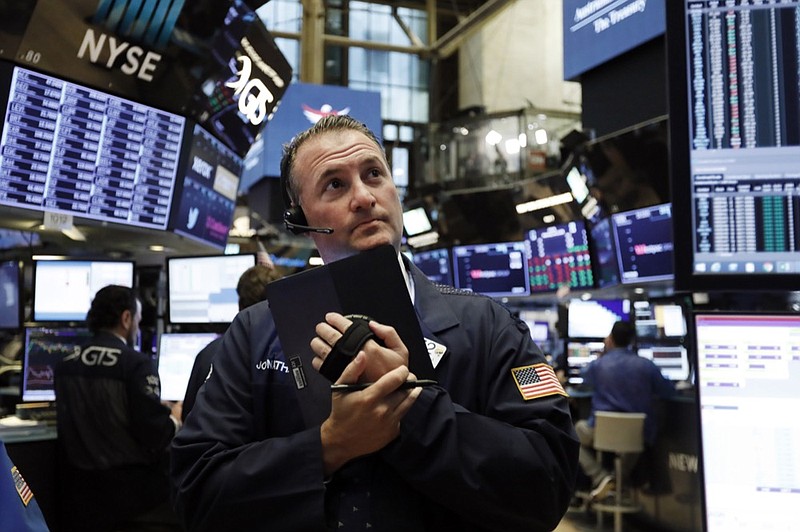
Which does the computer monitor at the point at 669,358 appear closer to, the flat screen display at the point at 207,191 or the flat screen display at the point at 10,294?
the flat screen display at the point at 207,191

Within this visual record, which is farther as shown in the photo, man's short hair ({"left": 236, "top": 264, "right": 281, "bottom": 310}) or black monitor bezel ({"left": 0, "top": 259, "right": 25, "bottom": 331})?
black monitor bezel ({"left": 0, "top": 259, "right": 25, "bottom": 331})

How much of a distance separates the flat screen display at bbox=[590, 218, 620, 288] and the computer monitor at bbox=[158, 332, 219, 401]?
11.3 feet

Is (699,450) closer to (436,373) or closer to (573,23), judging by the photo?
(436,373)

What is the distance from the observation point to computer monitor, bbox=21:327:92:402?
4836 mm

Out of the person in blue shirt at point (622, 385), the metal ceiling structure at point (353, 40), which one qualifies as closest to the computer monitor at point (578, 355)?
the person in blue shirt at point (622, 385)

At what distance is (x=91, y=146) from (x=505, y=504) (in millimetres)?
3659

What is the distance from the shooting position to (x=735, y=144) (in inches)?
72.9


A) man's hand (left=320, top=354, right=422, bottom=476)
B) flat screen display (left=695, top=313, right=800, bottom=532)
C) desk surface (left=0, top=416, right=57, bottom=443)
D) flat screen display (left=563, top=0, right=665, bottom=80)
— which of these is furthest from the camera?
flat screen display (left=563, top=0, right=665, bottom=80)

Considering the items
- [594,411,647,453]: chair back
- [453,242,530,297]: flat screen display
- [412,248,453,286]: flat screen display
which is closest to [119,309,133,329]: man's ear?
[594,411,647,453]: chair back

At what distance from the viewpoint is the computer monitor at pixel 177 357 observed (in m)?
5.07

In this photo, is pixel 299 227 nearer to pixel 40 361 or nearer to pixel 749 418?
pixel 749 418

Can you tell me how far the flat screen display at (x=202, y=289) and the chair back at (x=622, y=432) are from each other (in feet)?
10.6

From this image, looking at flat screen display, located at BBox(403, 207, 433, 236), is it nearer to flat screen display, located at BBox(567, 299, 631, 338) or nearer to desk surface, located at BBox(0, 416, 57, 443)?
flat screen display, located at BBox(567, 299, 631, 338)

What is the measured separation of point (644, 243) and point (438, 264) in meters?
3.84
